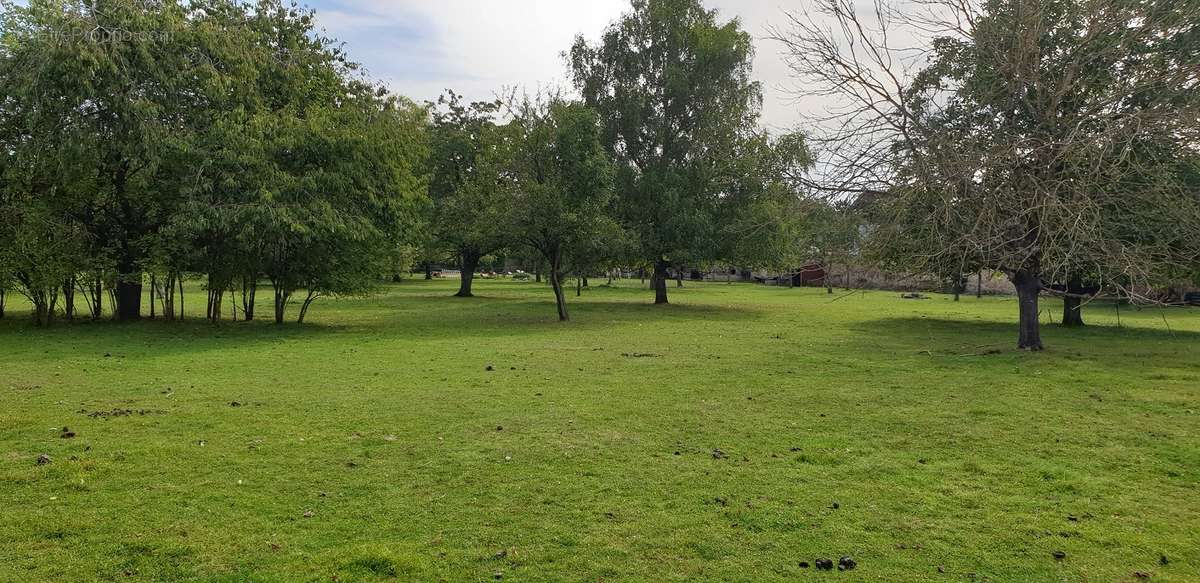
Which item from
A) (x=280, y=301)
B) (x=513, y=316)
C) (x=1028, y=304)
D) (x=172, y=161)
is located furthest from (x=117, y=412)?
(x=513, y=316)

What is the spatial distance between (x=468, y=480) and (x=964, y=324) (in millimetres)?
23348

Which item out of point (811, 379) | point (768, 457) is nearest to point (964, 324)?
point (811, 379)

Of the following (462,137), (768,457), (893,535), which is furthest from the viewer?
(462,137)

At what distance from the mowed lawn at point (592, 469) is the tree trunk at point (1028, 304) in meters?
2.01

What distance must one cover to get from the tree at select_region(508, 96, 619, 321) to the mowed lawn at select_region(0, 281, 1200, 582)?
943 centimetres

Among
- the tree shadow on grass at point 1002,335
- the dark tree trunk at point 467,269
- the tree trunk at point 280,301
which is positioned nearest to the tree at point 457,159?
the dark tree trunk at point 467,269

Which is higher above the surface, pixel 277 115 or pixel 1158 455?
pixel 277 115

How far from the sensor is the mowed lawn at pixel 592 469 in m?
4.60

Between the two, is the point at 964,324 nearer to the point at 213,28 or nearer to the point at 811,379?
the point at 811,379

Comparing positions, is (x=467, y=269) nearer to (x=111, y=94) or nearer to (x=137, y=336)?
(x=137, y=336)

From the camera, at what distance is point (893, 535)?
16.4 ft

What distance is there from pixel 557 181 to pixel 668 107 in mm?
11476

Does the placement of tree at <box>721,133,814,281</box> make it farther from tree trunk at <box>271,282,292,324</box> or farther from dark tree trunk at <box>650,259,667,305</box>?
tree trunk at <box>271,282,292,324</box>

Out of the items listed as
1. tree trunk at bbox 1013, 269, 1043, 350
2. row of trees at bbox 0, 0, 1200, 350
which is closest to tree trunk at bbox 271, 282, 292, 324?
row of trees at bbox 0, 0, 1200, 350
